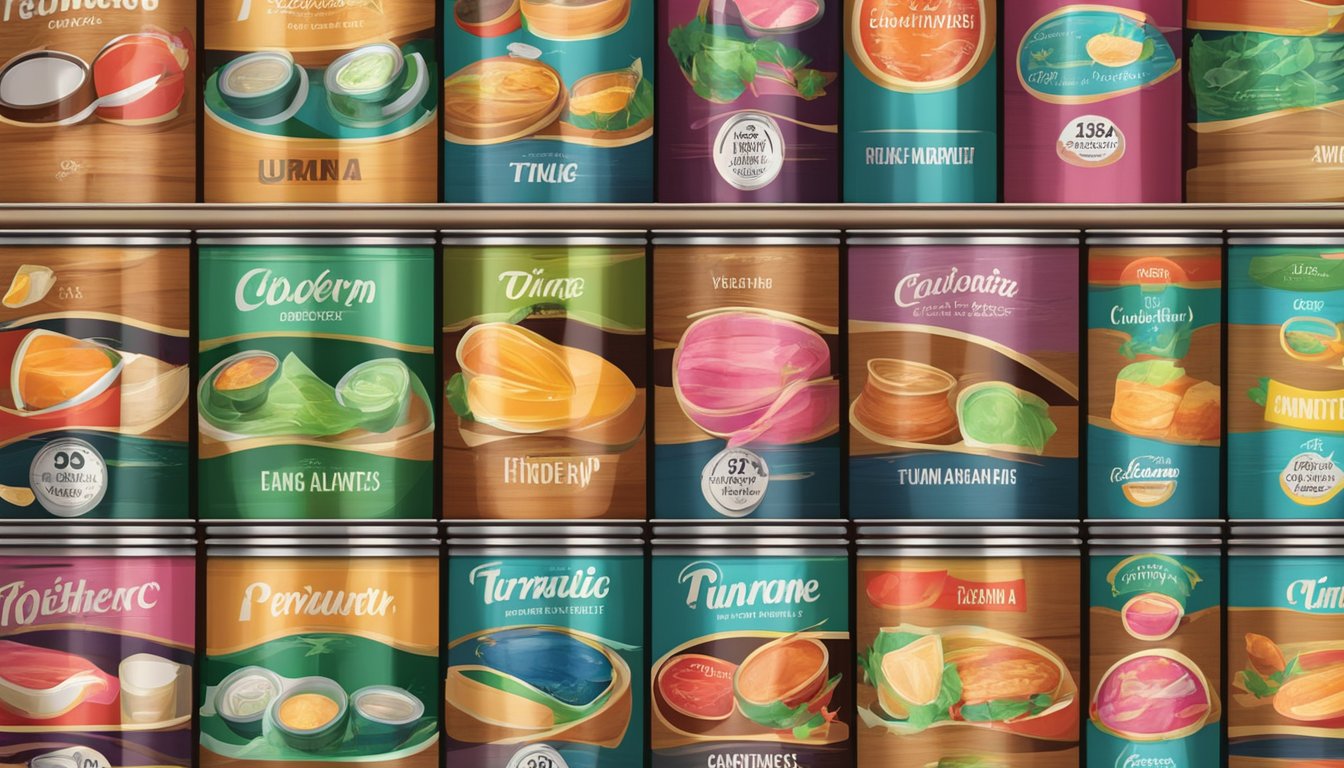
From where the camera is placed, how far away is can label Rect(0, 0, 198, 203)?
108 centimetres

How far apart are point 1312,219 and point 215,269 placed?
1225 mm

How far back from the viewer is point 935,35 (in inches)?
42.8

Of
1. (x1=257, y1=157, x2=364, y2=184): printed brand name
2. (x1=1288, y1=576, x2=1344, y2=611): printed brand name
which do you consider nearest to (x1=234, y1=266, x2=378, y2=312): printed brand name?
(x1=257, y1=157, x2=364, y2=184): printed brand name

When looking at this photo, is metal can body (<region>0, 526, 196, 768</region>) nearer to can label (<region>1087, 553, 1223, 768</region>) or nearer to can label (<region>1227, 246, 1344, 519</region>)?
can label (<region>1087, 553, 1223, 768</region>)

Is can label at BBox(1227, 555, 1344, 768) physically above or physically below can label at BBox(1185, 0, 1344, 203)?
below

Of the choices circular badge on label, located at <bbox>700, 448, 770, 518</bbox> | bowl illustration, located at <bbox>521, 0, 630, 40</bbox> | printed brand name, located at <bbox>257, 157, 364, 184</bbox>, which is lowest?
circular badge on label, located at <bbox>700, 448, 770, 518</bbox>

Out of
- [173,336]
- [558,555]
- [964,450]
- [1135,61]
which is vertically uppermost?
[1135,61]

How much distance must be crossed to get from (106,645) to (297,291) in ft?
1.47

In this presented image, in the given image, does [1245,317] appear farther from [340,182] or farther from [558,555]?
[340,182]

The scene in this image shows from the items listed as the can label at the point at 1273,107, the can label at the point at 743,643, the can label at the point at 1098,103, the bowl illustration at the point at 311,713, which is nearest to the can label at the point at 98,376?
the bowl illustration at the point at 311,713

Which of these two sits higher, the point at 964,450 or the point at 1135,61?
the point at 1135,61

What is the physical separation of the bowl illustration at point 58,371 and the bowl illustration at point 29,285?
4 centimetres

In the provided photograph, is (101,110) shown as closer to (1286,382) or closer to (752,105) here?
(752,105)

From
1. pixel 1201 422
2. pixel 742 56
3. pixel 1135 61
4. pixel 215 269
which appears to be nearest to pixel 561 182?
pixel 742 56
